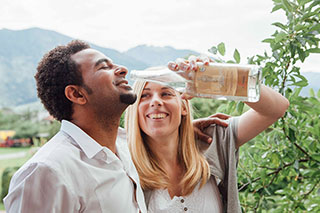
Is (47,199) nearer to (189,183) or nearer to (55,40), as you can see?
(189,183)

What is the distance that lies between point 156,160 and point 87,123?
17.0 inches

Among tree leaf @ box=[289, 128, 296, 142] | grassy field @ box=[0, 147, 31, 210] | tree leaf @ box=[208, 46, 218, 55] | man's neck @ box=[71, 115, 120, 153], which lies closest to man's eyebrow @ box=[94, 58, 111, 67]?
man's neck @ box=[71, 115, 120, 153]

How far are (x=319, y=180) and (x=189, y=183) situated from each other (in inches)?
23.7

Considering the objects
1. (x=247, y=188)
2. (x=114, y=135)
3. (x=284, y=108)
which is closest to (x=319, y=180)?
(x=247, y=188)

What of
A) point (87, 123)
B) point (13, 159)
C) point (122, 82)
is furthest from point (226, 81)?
point (13, 159)

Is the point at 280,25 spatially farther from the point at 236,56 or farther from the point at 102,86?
the point at 102,86

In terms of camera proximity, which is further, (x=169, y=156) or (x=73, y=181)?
(x=169, y=156)

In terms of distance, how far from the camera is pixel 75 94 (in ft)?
2.89

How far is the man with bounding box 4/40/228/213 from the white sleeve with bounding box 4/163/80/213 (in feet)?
0.06

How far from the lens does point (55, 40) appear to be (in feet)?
11.8

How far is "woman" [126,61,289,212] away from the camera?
116cm

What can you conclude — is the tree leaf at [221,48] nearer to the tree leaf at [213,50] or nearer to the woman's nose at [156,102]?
the tree leaf at [213,50]

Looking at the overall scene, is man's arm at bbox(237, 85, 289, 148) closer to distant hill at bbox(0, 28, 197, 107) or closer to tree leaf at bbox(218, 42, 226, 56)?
tree leaf at bbox(218, 42, 226, 56)

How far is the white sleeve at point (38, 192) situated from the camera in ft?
2.32
